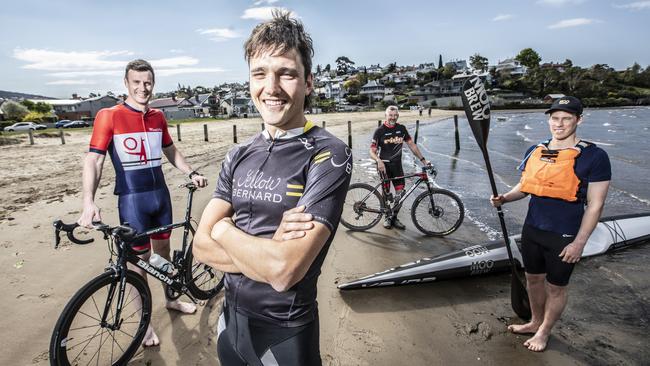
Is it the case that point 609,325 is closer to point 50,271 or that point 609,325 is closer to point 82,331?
point 82,331

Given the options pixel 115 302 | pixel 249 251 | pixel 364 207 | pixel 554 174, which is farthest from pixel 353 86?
pixel 249 251

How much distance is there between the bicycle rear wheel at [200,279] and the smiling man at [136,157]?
322 mm

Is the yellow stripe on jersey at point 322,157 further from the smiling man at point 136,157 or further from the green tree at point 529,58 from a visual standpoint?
the green tree at point 529,58

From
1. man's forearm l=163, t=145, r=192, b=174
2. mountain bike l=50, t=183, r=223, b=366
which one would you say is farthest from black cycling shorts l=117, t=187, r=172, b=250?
man's forearm l=163, t=145, r=192, b=174

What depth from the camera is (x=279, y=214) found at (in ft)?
5.26

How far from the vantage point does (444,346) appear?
3656mm

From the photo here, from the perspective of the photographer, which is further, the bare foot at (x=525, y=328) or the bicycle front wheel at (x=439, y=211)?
the bicycle front wheel at (x=439, y=211)

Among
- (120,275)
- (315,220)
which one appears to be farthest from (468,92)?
(120,275)

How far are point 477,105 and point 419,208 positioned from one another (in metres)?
3.11

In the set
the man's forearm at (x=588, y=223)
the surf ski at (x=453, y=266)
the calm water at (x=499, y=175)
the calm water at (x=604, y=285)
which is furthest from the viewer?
the calm water at (x=499, y=175)

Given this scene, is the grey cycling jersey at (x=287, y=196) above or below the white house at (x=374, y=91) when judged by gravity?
below

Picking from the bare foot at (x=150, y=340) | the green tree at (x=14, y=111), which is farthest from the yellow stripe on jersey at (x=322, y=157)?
the green tree at (x=14, y=111)

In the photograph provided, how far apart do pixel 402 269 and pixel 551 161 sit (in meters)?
2.53

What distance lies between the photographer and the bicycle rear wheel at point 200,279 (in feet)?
12.5
